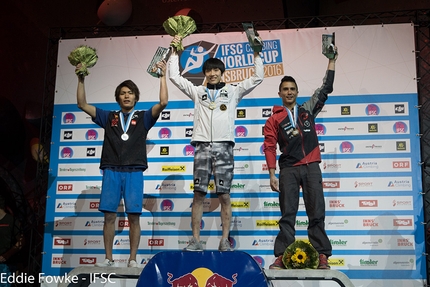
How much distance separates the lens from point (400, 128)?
548cm

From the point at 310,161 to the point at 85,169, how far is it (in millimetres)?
2562

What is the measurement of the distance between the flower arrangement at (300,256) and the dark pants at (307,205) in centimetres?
15

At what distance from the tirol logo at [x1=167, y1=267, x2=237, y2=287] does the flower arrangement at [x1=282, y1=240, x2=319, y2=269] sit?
0.53 meters

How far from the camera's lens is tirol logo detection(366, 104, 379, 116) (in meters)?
5.53

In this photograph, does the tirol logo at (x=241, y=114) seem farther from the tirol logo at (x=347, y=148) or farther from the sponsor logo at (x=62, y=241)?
the sponsor logo at (x=62, y=241)

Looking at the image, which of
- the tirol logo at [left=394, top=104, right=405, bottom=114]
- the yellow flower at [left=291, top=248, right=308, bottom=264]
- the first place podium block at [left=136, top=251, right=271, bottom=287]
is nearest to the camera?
the first place podium block at [left=136, top=251, right=271, bottom=287]

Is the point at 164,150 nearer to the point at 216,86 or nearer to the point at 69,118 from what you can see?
the point at 69,118

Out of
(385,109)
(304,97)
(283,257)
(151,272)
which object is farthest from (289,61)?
(151,272)

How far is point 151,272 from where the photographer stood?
391cm

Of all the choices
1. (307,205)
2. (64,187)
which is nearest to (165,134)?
(64,187)

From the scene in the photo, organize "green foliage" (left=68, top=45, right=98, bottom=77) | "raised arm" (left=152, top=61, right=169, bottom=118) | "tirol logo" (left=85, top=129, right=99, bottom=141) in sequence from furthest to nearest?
"tirol logo" (left=85, top=129, right=99, bottom=141), "green foliage" (left=68, top=45, right=98, bottom=77), "raised arm" (left=152, top=61, right=169, bottom=118)

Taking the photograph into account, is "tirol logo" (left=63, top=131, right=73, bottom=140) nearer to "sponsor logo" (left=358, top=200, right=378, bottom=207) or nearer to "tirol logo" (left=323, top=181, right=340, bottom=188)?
"tirol logo" (left=323, top=181, right=340, bottom=188)

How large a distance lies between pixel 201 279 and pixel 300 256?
30.9 inches

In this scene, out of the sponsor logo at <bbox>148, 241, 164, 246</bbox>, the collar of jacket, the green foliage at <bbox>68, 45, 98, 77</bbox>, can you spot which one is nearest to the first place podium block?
the collar of jacket
